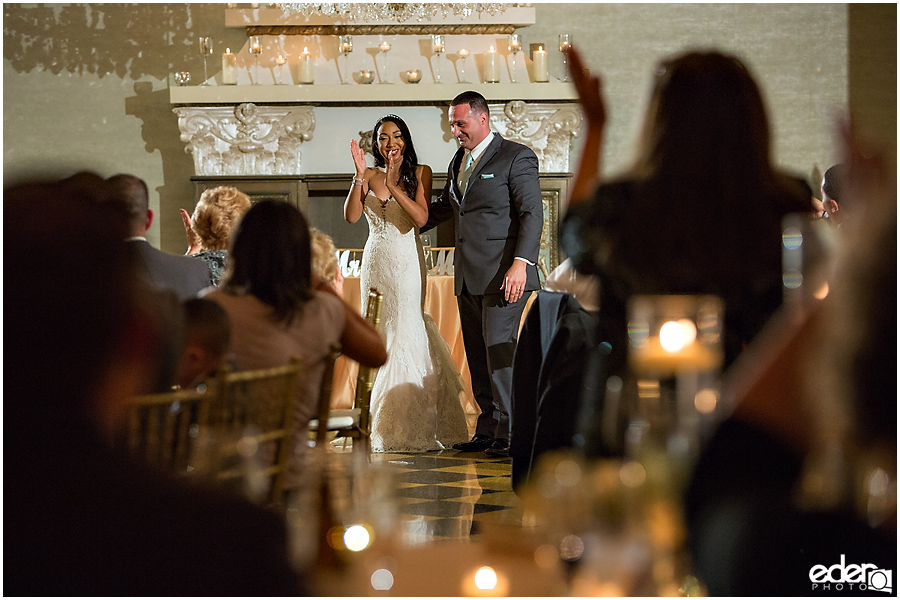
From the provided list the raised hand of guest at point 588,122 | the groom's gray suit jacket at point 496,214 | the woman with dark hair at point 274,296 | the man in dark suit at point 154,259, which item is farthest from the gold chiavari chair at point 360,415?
the groom's gray suit jacket at point 496,214

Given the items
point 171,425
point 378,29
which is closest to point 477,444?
point 171,425

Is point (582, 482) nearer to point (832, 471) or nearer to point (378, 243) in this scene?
point (832, 471)

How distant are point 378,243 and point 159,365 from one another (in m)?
3.23

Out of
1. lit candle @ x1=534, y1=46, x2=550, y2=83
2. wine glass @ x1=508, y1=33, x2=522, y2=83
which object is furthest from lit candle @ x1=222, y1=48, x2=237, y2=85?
lit candle @ x1=534, y1=46, x2=550, y2=83

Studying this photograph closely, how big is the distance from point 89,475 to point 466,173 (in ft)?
12.0

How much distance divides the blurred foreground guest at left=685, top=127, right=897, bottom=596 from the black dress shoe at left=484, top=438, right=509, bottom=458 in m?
2.94

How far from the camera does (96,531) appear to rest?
29.8 inches

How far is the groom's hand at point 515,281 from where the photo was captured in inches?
159

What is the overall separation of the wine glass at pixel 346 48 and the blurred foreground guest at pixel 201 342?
6023 millimetres

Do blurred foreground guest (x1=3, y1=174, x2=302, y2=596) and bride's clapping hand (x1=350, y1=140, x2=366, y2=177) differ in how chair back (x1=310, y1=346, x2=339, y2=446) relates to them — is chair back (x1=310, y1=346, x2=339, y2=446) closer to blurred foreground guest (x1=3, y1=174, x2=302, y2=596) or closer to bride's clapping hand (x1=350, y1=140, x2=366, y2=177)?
blurred foreground guest (x1=3, y1=174, x2=302, y2=596)

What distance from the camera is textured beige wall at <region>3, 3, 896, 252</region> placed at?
817 cm

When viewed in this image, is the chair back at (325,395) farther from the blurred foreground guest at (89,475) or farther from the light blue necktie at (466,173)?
the light blue necktie at (466,173)

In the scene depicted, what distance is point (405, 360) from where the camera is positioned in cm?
438

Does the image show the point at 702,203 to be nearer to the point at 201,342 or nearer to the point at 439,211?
the point at 201,342
